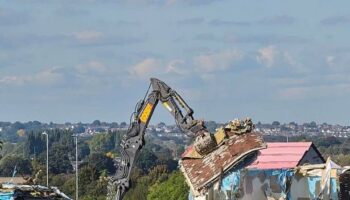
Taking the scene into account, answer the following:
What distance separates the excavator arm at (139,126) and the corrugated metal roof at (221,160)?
5.45 feet

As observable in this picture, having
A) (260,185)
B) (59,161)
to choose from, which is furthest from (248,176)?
(59,161)

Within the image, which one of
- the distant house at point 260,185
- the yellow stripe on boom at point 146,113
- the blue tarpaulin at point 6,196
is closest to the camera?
the blue tarpaulin at point 6,196

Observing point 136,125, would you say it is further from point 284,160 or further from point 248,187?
point 284,160

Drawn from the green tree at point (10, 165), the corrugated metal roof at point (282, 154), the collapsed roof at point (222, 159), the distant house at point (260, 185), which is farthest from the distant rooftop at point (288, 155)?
the green tree at point (10, 165)

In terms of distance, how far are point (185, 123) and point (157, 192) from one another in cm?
2833

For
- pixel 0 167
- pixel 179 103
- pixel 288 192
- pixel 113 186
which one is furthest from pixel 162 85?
pixel 0 167

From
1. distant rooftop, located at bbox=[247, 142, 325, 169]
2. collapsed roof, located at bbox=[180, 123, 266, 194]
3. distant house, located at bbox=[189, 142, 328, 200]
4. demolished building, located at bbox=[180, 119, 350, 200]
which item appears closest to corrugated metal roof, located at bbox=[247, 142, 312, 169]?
distant rooftop, located at bbox=[247, 142, 325, 169]

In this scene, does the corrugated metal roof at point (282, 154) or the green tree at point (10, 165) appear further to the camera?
the green tree at point (10, 165)

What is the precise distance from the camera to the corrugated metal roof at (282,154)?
4300 cm

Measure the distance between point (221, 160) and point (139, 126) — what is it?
3731 mm

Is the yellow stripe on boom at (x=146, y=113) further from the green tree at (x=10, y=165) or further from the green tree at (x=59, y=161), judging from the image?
the green tree at (x=59, y=161)

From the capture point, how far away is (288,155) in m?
45.3

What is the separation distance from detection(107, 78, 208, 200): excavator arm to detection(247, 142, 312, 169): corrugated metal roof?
5385mm

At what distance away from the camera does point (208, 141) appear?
35438mm
